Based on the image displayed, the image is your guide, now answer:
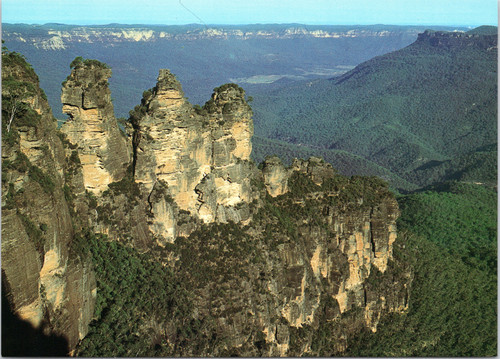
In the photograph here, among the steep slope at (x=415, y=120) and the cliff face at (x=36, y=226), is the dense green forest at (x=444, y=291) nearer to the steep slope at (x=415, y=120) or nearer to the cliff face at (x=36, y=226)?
the cliff face at (x=36, y=226)

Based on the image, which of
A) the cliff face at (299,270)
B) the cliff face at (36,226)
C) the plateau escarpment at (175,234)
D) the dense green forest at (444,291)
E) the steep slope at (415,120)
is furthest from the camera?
the steep slope at (415,120)

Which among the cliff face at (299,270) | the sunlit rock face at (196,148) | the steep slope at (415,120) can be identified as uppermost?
the sunlit rock face at (196,148)

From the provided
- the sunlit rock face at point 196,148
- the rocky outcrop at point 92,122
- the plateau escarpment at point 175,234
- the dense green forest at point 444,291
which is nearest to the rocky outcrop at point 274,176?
the plateau escarpment at point 175,234

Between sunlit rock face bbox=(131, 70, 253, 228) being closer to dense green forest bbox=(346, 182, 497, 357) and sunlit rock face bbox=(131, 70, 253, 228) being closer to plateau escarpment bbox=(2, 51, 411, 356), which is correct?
plateau escarpment bbox=(2, 51, 411, 356)

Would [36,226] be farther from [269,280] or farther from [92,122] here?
[269,280]

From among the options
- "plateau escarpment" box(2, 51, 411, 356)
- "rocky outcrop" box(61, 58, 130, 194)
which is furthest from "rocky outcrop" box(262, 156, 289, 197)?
"rocky outcrop" box(61, 58, 130, 194)

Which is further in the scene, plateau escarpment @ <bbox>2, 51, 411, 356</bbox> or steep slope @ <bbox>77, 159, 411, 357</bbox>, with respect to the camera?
steep slope @ <bbox>77, 159, 411, 357</bbox>

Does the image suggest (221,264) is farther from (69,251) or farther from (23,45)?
(23,45)
